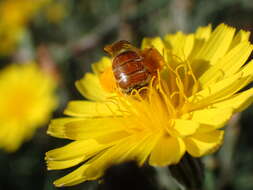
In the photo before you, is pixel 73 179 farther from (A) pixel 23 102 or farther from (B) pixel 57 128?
(A) pixel 23 102

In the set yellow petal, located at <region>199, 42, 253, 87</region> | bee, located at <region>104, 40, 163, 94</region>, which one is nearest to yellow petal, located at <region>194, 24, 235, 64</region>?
yellow petal, located at <region>199, 42, 253, 87</region>

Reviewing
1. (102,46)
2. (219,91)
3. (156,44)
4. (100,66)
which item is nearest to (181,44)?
(156,44)

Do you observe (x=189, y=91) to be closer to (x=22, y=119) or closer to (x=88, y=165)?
(x=88, y=165)

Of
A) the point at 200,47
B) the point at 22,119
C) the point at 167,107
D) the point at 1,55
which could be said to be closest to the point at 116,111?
the point at 167,107

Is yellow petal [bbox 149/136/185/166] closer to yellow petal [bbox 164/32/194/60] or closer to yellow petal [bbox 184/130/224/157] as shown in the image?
yellow petal [bbox 184/130/224/157]

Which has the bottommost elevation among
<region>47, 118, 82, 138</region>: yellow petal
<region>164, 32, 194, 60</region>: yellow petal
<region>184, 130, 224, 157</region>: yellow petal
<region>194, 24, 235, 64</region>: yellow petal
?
<region>184, 130, 224, 157</region>: yellow petal

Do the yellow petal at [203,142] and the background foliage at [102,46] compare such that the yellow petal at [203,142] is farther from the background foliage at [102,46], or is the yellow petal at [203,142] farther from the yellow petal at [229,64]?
the background foliage at [102,46]
